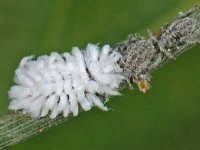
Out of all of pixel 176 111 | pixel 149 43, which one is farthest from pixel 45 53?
pixel 176 111

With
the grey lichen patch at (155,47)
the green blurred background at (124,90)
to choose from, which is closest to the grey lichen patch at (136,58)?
the grey lichen patch at (155,47)

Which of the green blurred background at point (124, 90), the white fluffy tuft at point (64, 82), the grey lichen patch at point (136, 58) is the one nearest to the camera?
the white fluffy tuft at point (64, 82)

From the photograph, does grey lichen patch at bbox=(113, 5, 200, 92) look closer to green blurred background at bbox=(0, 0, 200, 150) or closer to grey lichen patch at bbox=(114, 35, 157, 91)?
grey lichen patch at bbox=(114, 35, 157, 91)

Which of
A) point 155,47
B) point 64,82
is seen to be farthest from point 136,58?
point 64,82

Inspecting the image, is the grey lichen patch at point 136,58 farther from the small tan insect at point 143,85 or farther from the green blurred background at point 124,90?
the green blurred background at point 124,90

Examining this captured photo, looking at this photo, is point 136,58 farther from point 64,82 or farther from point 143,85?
point 64,82

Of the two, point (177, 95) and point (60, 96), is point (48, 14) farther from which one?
point (177, 95)
